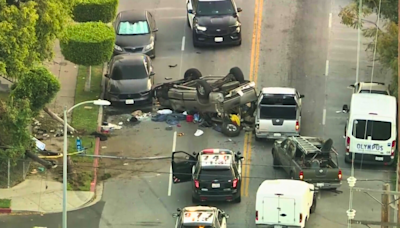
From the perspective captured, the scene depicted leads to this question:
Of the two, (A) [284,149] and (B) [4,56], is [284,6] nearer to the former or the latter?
(A) [284,149]

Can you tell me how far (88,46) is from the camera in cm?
4653

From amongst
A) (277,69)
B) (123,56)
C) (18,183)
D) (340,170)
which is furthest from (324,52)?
(18,183)

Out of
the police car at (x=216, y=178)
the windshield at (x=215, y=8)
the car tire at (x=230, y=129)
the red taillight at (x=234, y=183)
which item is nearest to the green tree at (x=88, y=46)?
the windshield at (x=215, y=8)

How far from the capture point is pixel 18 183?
41.3 metres

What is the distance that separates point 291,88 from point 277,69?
395cm

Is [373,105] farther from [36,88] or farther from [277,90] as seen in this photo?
[36,88]

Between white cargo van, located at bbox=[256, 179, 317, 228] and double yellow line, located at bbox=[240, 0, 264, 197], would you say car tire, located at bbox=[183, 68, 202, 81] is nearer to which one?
double yellow line, located at bbox=[240, 0, 264, 197]

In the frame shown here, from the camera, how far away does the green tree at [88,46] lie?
46500 mm

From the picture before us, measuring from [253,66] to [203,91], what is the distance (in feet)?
19.3

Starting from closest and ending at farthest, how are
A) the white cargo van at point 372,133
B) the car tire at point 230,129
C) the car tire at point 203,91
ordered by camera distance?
the white cargo van at point 372,133
the car tire at point 230,129
the car tire at point 203,91

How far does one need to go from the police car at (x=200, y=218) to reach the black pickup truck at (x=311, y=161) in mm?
4459

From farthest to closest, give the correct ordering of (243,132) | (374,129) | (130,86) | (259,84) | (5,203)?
(259,84) < (130,86) < (243,132) < (374,129) < (5,203)

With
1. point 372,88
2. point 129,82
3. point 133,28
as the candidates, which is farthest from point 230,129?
point 133,28

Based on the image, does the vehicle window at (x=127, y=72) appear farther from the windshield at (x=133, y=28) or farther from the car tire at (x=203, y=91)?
the windshield at (x=133, y=28)
